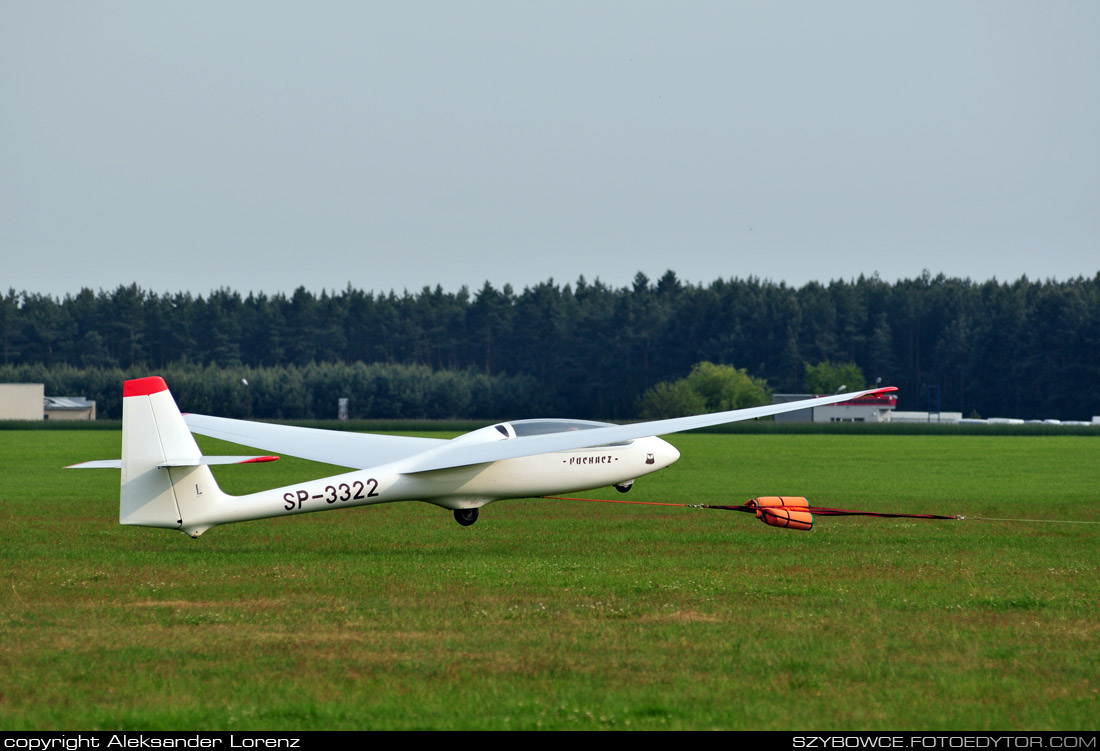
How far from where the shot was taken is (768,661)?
32.1 feet

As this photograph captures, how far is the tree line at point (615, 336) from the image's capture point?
144000mm

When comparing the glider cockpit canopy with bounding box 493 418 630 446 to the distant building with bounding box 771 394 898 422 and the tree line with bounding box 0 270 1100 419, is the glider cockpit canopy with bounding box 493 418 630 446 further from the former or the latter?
the tree line with bounding box 0 270 1100 419

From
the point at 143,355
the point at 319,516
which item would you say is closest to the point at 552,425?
the point at 319,516

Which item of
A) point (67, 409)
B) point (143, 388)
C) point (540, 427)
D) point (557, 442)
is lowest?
point (67, 409)

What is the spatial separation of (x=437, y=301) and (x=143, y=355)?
40.8m

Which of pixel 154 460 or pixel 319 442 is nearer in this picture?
pixel 154 460

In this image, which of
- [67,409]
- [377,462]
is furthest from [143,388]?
[67,409]

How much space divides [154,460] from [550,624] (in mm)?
6637

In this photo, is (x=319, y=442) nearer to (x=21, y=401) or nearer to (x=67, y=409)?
(x=21, y=401)

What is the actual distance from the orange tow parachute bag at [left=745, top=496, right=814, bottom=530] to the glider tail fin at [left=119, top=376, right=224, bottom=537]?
300 inches

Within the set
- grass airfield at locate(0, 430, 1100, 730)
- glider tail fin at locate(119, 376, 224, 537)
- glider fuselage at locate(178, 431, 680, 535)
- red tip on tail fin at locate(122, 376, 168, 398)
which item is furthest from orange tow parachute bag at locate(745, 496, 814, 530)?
red tip on tail fin at locate(122, 376, 168, 398)

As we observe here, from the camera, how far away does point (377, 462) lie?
2045cm

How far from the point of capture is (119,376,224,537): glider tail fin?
51.1 ft

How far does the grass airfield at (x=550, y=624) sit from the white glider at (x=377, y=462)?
71 cm
